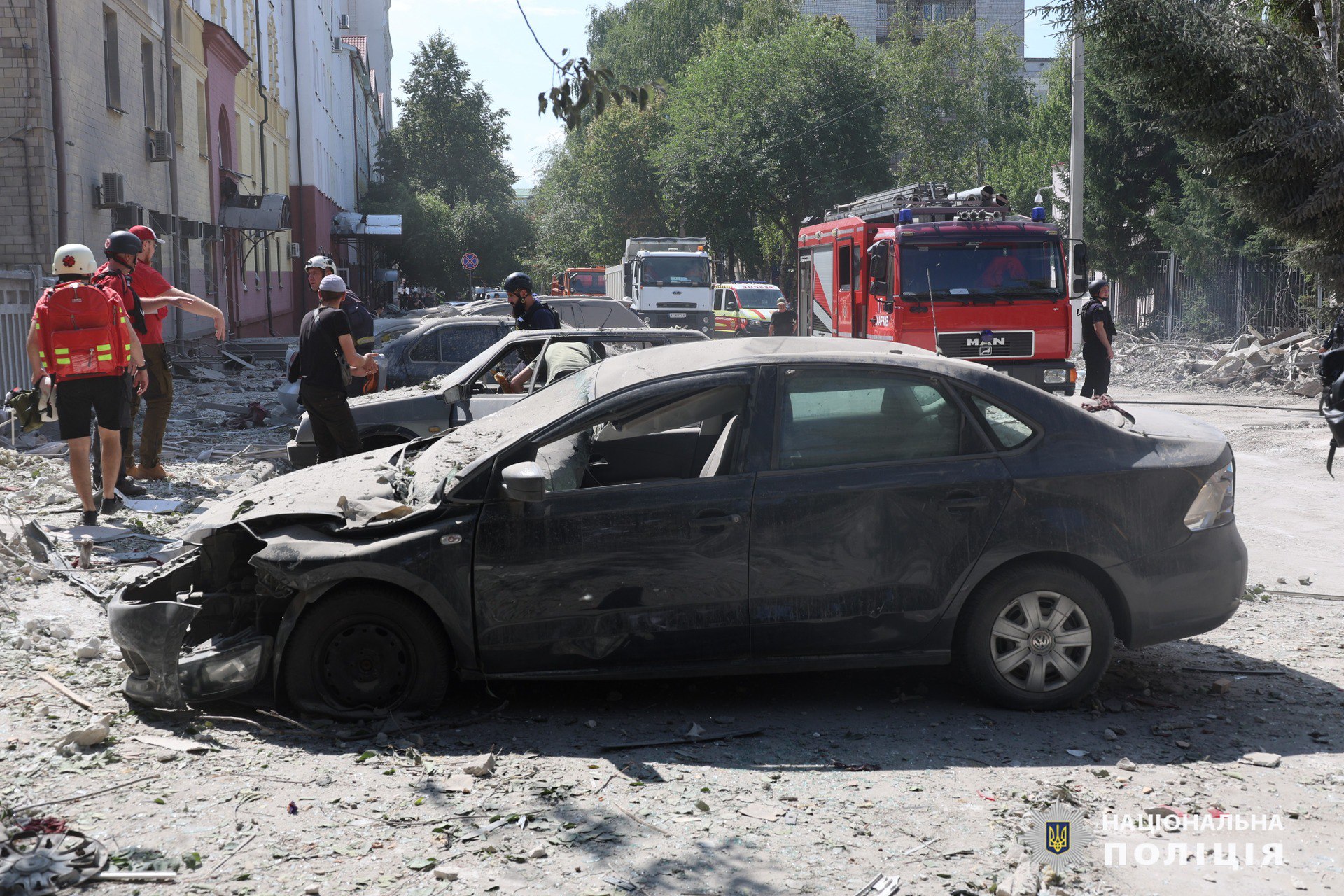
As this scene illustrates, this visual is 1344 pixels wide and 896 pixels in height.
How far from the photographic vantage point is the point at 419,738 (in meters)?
4.48

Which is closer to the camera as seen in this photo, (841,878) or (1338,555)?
(841,878)

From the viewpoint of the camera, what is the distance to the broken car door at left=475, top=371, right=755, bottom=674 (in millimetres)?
4586

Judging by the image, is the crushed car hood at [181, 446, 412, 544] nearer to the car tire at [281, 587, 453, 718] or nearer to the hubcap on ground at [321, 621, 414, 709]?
the car tire at [281, 587, 453, 718]

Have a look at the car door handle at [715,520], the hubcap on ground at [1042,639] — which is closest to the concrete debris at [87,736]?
the car door handle at [715,520]

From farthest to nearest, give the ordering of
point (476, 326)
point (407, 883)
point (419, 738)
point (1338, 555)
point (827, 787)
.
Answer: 1. point (476, 326)
2. point (1338, 555)
3. point (419, 738)
4. point (827, 787)
5. point (407, 883)

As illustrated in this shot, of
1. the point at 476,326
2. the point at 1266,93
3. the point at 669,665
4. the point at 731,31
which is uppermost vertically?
the point at 731,31

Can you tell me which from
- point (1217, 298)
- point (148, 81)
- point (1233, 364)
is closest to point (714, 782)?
point (148, 81)

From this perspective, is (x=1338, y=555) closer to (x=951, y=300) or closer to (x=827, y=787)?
(x=827, y=787)

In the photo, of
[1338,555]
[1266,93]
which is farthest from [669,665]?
[1266,93]

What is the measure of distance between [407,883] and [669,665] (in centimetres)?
152

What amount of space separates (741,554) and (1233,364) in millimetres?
20214

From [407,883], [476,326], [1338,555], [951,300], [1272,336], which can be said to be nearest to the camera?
[407,883]

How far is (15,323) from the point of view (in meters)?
12.6

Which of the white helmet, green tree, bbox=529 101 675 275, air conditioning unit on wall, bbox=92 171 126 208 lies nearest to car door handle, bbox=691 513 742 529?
the white helmet
